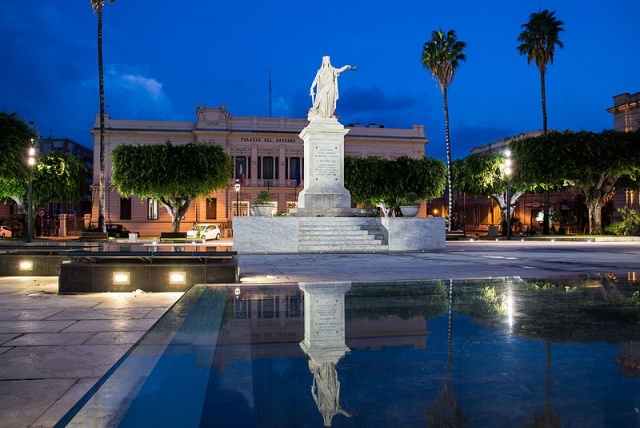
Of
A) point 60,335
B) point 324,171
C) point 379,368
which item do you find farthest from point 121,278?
point 324,171

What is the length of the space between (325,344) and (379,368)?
0.78m

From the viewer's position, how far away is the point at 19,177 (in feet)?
102

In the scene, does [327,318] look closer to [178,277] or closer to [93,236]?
[178,277]

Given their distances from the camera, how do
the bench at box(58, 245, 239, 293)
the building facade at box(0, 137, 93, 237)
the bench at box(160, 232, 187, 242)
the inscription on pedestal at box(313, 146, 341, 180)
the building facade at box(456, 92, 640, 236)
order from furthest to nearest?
the building facade at box(456, 92, 640, 236) < the building facade at box(0, 137, 93, 237) < the bench at box(160, 232, 187, 242) < the inscription on pedestal at box(313, 146, 341, 180) < the bench at box(58, 245, 239, 293)

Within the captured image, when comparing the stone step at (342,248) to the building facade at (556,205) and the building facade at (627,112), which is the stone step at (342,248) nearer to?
the building facade at (556,205)

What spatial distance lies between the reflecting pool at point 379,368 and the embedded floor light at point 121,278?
12.8 ft

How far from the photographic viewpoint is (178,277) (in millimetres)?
9266

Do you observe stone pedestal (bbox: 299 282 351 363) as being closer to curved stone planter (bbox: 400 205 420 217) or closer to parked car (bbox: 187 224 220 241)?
curved stone planter (bbox: 400 205 420 217)

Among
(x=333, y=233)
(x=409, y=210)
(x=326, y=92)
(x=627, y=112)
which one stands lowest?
(x=333, y=233)

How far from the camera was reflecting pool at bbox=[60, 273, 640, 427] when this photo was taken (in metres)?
2.22

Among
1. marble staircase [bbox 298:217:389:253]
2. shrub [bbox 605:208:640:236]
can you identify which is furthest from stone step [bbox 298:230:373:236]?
shrub [bbox 605:208:640:236]

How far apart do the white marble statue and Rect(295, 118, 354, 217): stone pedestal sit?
544 mm

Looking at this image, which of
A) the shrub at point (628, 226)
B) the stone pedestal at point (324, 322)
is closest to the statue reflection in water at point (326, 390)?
the stone pedestal at point (324, 322)

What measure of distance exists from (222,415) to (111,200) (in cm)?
5879
